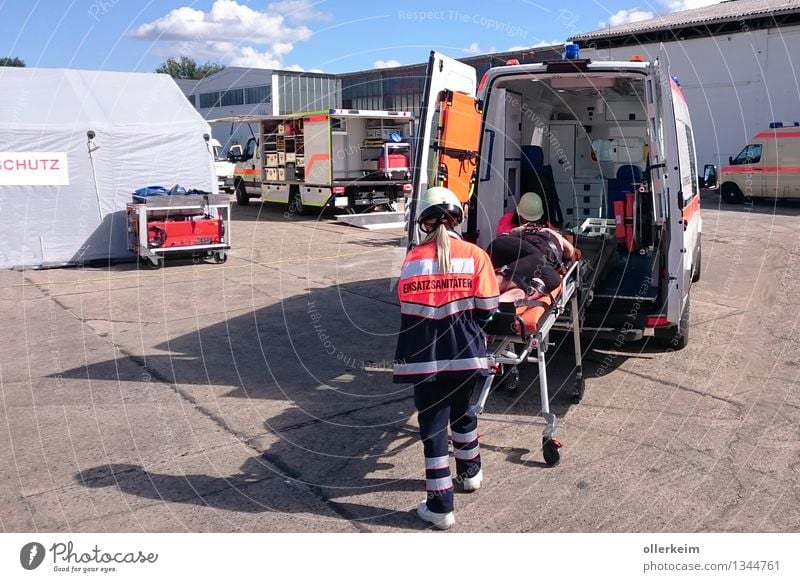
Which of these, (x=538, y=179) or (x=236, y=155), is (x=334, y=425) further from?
(x=236, y=155)

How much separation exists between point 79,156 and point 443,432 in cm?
1123

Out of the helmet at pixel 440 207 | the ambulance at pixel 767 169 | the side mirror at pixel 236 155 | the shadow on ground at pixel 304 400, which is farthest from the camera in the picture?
Result: the side mirror at pixel 236 155

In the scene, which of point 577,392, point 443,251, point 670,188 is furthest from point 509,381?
point 443,251

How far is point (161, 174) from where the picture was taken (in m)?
14.1

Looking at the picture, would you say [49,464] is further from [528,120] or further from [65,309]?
[528,120]

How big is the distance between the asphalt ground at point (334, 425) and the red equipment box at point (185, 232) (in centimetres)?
276

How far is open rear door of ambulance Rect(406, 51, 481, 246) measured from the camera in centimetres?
614

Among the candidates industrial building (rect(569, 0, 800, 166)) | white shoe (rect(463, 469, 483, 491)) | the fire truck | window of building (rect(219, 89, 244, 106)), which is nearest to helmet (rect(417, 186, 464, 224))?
white shoe (rect(463, 469, 483, 491))

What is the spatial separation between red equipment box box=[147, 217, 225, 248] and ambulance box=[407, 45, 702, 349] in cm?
651

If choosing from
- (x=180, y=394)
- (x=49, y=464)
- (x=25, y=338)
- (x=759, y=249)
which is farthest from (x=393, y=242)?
(x=49, y=464)

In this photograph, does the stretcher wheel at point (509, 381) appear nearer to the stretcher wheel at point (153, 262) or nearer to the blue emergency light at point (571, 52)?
the blue emergency light at point (571, 52)

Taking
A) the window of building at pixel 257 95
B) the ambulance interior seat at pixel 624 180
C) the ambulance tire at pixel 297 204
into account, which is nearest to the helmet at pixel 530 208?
the ambulance interior seat at pixel 624 180

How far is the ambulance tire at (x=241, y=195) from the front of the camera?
24.8 m

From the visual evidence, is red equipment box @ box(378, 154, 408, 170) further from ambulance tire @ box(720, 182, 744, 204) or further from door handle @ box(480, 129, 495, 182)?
door handle @ box(480, 129, 495, 182)
